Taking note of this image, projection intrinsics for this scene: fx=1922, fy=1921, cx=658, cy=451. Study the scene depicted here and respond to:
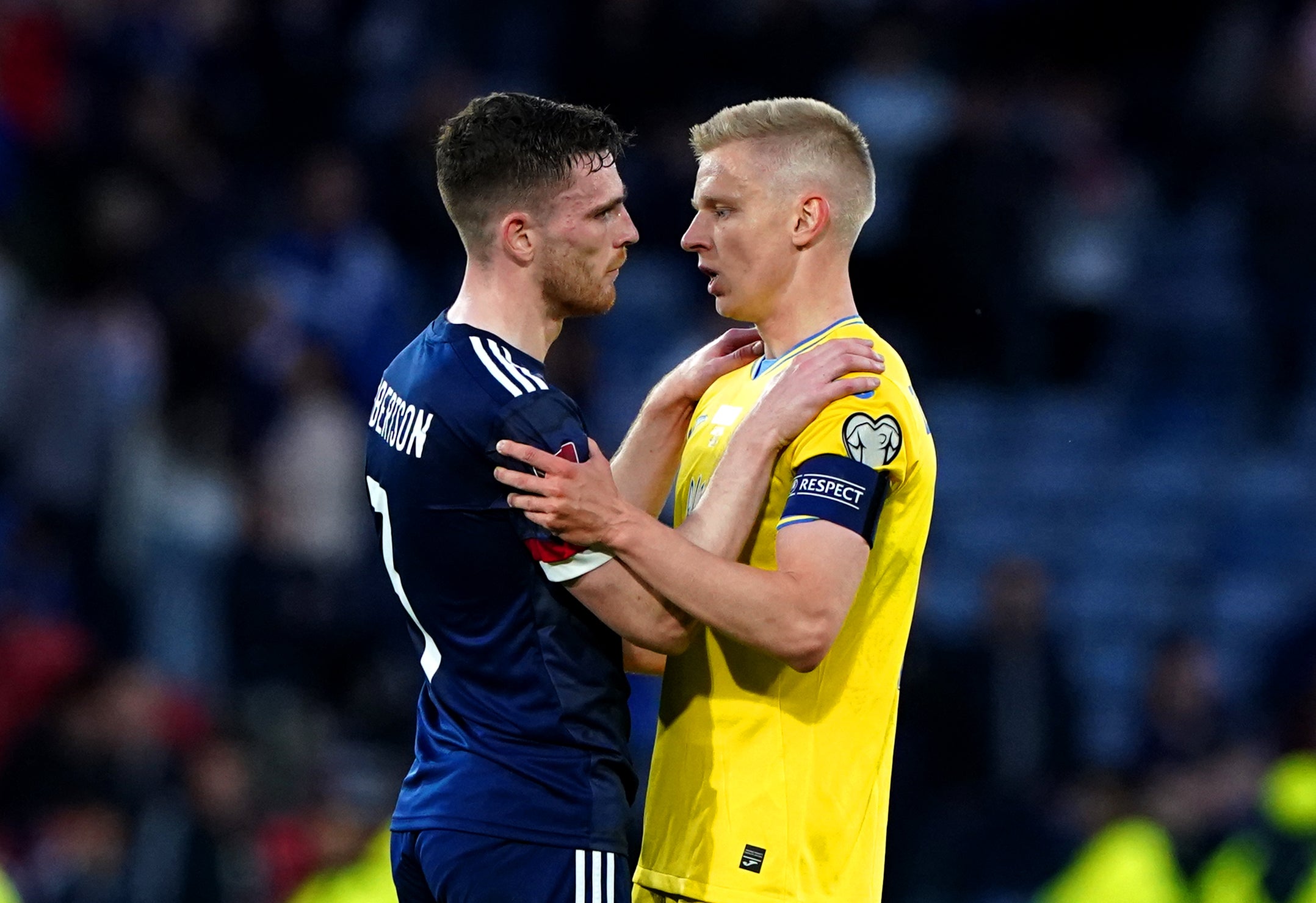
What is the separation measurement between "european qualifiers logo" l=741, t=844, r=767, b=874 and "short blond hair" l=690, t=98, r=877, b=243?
4.34ft

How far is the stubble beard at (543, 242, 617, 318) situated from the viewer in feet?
12.9

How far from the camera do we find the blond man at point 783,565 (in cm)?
368

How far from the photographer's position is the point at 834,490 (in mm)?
3748

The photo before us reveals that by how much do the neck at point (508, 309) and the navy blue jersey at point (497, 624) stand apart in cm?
6

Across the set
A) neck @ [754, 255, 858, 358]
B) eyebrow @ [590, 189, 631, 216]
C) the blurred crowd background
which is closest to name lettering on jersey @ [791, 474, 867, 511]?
neck @ [754, 255, 858, 358]

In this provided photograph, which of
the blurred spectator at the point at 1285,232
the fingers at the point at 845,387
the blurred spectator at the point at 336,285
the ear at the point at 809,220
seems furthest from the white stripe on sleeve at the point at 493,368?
the blurred spectator at the point at 1285,232

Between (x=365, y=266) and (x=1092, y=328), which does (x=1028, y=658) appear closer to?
(x=1092, y=328)

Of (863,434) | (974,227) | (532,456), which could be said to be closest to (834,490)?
(863,434)

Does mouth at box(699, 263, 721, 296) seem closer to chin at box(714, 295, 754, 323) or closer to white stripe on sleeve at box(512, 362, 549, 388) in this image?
chin at box(714, 295, 754, 323)

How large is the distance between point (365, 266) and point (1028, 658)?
14.0 ft

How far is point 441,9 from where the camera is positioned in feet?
40.2

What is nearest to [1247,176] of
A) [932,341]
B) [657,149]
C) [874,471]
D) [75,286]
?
[932,341]

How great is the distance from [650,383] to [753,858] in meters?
7.14

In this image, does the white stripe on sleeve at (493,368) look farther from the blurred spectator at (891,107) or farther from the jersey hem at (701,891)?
the blurred spectator at (891,107)
